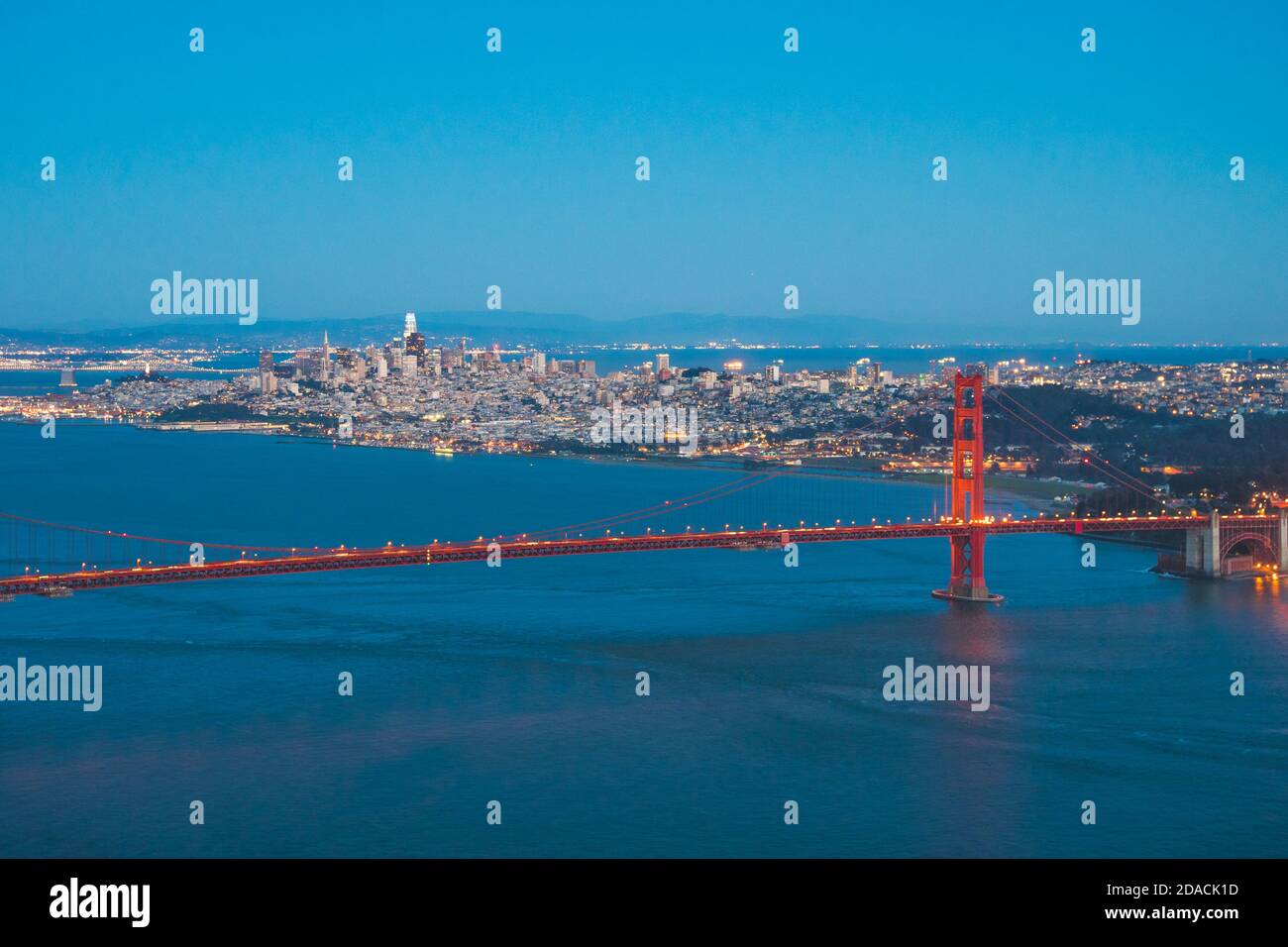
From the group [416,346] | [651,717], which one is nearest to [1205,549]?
[651,717]

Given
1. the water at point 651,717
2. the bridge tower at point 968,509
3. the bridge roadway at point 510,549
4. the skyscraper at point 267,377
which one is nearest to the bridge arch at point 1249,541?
the bridge roadway at point 510,549

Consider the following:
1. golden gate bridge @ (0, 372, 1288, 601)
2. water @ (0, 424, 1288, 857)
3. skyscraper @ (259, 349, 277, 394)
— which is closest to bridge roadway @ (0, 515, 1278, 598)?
golden gate bridge @ (0, 372, 1288, 601)

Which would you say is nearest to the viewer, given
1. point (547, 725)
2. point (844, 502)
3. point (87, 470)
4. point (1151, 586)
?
point (547, 725)

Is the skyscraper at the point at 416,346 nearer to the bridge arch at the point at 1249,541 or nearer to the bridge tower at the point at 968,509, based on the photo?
the bridge tower at the point at 968,509

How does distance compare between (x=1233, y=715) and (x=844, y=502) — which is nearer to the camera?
(x=1233, y=715)

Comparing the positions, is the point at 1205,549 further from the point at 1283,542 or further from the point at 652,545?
the point at 652,545
